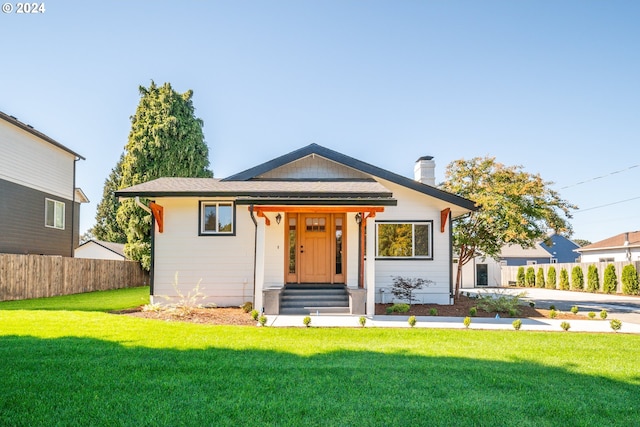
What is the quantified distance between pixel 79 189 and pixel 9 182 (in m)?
7.92

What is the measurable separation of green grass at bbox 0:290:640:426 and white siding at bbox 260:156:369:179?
21.2ft

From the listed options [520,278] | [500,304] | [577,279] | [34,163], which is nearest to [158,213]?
[500,304]

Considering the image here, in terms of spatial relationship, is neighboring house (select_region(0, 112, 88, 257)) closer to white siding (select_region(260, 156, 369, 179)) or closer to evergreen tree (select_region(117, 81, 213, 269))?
evergreen tree (select_region(117, 81, 213, 269))

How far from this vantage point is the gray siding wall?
1672cm

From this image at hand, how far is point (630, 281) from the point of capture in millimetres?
20625

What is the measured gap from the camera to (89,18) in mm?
10969

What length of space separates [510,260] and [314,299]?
30.9 meters

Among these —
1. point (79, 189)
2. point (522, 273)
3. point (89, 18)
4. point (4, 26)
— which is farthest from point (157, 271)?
point (522, 273)

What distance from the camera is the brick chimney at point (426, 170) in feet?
48.7

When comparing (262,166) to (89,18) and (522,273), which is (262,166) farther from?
(522,273)

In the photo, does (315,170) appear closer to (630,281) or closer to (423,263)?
(423,263)

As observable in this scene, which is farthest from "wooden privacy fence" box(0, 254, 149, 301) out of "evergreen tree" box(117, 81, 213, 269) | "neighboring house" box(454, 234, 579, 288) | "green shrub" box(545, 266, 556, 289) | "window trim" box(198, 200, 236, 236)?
"green shrub" box(545, 266, 556, 289)

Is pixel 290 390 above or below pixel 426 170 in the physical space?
below

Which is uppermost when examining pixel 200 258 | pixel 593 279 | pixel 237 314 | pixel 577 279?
pixel 200 258
